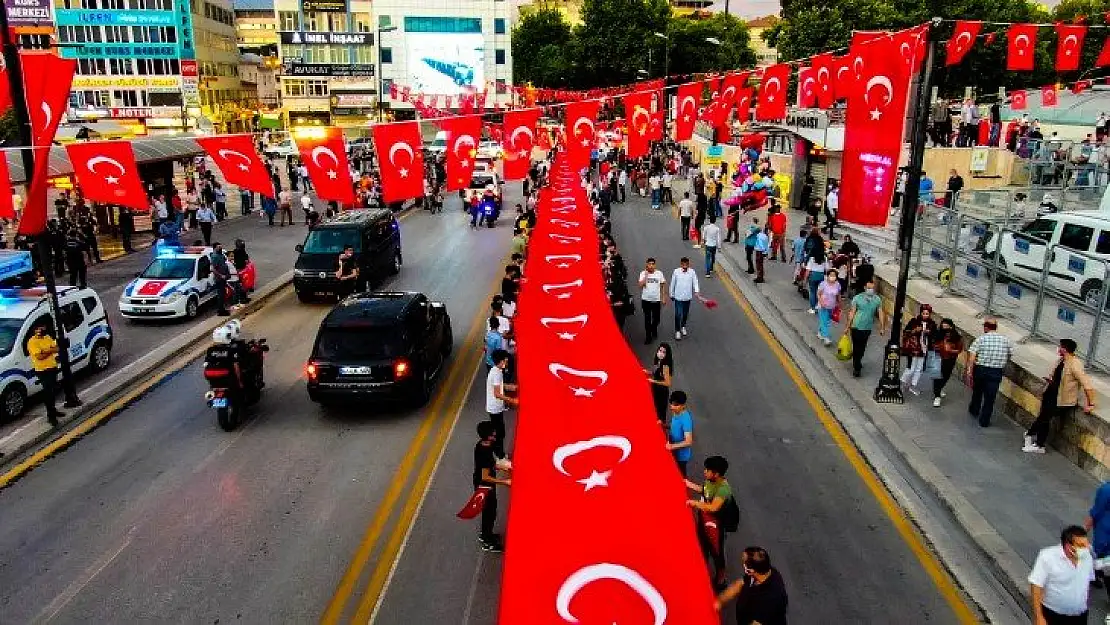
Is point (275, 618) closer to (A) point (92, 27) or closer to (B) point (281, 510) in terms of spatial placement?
(B) point (281, 510)

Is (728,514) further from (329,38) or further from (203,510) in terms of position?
(329,38)

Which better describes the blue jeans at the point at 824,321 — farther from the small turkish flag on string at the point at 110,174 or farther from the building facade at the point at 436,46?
the building facade at the point at 436,46

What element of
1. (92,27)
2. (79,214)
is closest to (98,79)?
(92,27)

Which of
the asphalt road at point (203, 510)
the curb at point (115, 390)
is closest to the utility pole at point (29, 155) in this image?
the curb at point (115, 390)

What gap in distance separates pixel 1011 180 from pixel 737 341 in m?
21.7

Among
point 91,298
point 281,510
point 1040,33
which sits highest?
point 1040,33

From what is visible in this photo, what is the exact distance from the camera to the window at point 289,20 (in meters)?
99.4

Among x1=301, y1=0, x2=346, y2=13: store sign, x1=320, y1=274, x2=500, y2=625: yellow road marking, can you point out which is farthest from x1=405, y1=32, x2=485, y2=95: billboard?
x1=320, y1=274, x2=500, y2=625: yellow road marking

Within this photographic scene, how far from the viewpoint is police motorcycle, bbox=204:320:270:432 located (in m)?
12.2

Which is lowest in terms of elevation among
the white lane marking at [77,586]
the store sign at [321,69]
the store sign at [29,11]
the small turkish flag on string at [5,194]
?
the white lane marking at [77,586]

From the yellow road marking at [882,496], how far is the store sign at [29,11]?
846 inches

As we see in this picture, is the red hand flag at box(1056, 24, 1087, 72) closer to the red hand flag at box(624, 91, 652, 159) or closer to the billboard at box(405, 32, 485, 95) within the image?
the red hand flag at box(624, 91, 652, 159)

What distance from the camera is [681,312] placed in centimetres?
1678

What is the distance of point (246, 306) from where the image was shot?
20.8 metres
